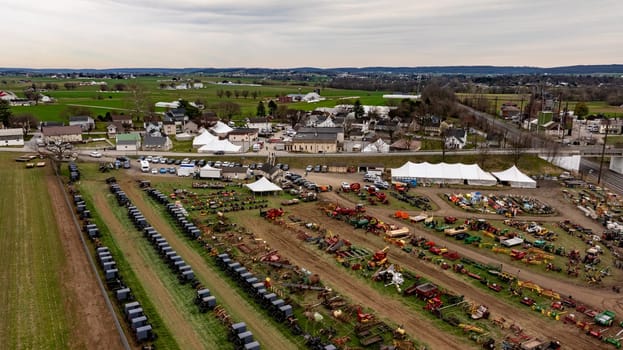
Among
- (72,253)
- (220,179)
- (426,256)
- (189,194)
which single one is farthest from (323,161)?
(72,253)

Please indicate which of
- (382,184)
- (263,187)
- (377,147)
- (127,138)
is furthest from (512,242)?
(127,138)

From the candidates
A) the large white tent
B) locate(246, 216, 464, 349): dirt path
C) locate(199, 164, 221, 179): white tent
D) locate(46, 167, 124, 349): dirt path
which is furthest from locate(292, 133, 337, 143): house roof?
locate(46, 167, 124, 349): dirt path

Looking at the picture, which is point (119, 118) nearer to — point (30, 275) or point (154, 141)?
point (154, 141)

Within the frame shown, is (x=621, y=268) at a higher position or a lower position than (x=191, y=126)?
lower

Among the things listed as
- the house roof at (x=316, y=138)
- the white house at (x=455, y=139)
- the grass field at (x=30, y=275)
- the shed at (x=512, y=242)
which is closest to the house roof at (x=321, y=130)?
the house roof at (x=316, y=138)

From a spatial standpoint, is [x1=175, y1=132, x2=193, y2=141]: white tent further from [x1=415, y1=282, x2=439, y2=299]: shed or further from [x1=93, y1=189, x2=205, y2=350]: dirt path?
[x1=415, y1=282, x2=439, y2=299]: shed

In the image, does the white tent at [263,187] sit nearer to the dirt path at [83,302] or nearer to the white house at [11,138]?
the dirt path at [83,302]

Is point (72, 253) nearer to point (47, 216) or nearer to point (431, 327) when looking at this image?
point (47, 216)
